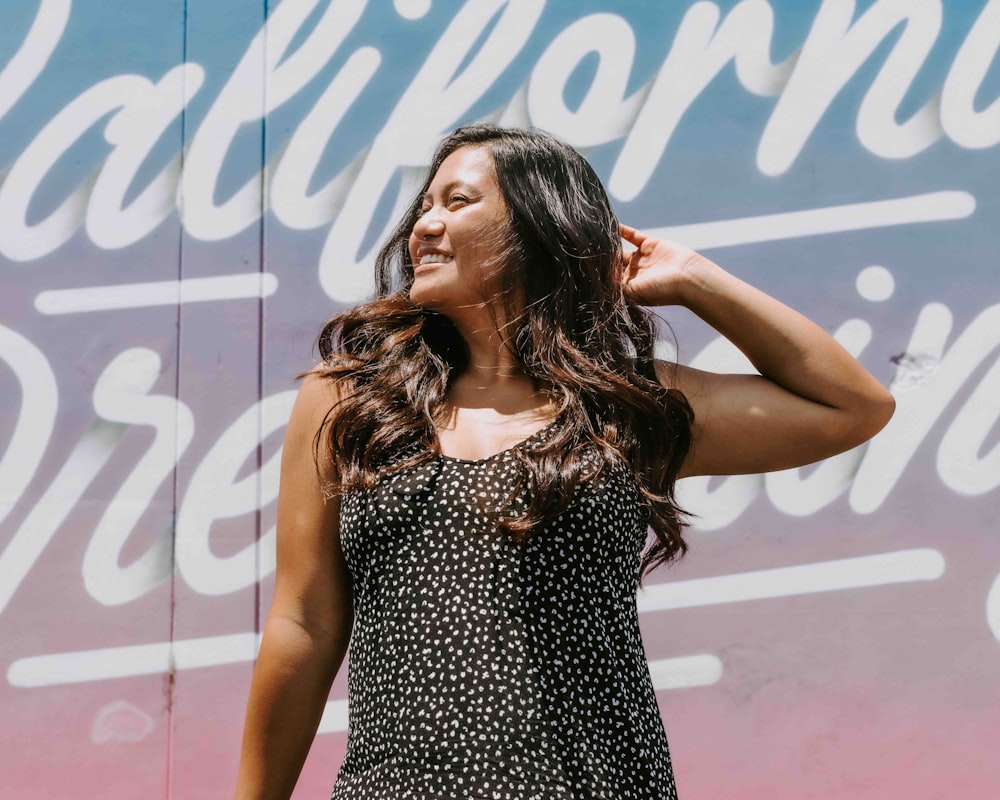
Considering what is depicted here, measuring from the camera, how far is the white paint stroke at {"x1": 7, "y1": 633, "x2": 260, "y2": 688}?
98.5 inches

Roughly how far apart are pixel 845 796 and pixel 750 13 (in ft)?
6.10

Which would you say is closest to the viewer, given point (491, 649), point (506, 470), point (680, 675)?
point (491, 649)

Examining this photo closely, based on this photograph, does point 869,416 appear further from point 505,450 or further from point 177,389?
point 177,389

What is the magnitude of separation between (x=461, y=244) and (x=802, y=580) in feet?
4.28

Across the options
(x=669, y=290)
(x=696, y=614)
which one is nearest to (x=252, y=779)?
(x=669, y=290)

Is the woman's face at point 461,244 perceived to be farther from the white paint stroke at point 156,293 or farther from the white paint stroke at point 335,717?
the white paint stroke at point 335,717

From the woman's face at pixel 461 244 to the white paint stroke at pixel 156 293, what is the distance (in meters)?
1.01

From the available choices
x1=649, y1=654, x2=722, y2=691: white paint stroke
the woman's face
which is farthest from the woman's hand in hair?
x1=649, y1=654, x2=722, y2=691: white paint stroke

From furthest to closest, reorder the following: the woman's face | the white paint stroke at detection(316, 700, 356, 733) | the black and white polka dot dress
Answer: the white paint stroke at detection(316, 700, 356, 733) → the woman's face → the black and white polka dot dress

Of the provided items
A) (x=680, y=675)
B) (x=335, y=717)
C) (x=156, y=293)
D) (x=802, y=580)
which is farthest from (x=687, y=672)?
(x=156, y=293)

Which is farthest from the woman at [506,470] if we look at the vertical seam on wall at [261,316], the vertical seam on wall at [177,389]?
the vertical seam on wall at [177,389]

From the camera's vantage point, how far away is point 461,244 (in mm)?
1662

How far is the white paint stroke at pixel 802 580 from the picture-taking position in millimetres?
2492

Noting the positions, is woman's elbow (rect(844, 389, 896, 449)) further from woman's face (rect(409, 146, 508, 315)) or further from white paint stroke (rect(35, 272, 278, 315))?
white paint stroke (rect(35, 272, 278, 315))
